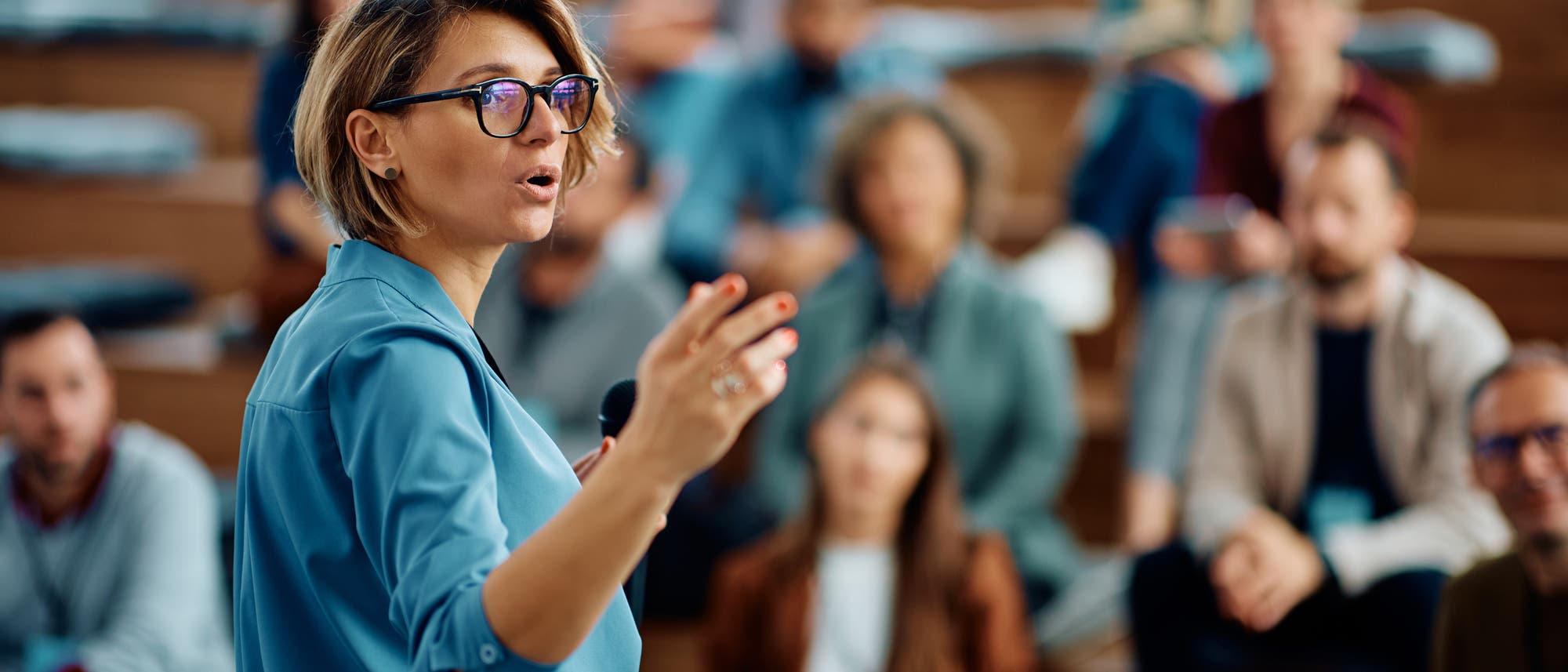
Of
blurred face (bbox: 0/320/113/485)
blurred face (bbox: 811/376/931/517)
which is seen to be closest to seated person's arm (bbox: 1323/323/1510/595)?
blurred face (bbox: 811/376/931/517)

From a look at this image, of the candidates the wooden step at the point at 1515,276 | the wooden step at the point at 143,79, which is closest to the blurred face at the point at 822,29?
the wooden step at the point at 1515,276

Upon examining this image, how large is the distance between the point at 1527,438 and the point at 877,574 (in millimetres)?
917

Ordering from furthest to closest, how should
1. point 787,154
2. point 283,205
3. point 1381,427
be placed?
point 787,154 < point 283,205 < point 1381,427

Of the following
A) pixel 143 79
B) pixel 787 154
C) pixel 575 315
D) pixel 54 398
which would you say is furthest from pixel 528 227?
pixel 143 79

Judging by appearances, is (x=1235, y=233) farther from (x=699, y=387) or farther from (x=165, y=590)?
(x=699, y=387)

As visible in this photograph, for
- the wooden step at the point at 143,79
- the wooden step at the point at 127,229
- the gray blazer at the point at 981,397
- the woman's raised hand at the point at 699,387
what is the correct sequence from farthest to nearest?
1. the wooden step at the point at 143,79
2. the wooden step at the point at 127,229
3. the gray blazer at the point at 981,397
4. the woman's raised hand at the point at 699,387

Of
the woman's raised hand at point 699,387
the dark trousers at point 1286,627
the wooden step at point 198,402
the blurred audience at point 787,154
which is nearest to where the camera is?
the woman's raised hand at point 699,387

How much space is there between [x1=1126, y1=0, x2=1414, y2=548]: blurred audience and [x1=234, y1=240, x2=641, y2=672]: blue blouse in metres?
1.81

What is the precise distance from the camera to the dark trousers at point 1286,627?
1774 millimetres

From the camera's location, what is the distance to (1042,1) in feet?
11.6

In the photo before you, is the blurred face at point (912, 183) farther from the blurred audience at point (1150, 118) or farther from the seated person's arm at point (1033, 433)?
the blurred audience at point (1150, 118)

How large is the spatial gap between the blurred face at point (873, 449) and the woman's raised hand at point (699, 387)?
1.40 metres

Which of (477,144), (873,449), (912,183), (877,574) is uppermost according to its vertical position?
(477,144)

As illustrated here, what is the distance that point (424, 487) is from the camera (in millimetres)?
616
